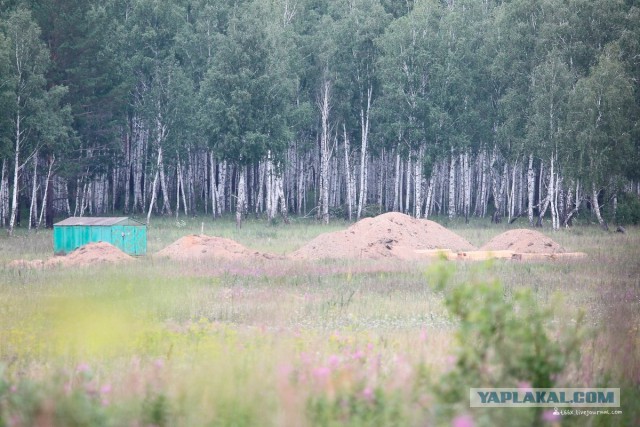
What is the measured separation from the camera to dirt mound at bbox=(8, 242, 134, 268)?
25.3 metres

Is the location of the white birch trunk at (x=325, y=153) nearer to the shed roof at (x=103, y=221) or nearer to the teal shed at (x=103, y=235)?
the shed roof at (x=103, y=221)

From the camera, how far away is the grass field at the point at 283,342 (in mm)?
7629

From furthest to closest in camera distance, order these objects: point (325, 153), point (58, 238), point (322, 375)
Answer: point (325, 153) < point (58, 238) < point (322, 375)

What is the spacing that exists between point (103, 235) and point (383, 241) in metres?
11.2

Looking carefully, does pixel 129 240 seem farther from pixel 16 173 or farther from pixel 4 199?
→ pixel 4 199

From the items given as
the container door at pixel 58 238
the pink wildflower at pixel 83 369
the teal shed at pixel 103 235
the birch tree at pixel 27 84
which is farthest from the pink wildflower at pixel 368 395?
the birch tree at pixel 27 84

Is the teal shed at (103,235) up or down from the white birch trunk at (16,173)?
down

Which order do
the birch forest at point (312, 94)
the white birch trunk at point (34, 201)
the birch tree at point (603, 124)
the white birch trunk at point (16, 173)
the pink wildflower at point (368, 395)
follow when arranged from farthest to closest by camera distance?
1. the birch forest at point (312, 94)
2. the birch tree at point (603, 124)
3. the white birch trunk at point (34, 201)
4. the white birch trunk at point (16, 173)
5. the pink wildflower at point (368, 395)

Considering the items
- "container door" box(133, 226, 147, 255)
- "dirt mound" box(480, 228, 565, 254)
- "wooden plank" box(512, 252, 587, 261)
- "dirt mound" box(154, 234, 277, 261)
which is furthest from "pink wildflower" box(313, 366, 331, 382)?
"dirt mound" box(480, 228, 565, 254)

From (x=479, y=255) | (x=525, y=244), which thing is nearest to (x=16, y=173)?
(x=479, y=255)

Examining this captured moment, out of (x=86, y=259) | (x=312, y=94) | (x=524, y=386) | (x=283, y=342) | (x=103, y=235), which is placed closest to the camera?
(x=524, y=386)

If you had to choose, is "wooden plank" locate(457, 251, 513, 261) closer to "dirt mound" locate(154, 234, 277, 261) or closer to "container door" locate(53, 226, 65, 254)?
"dirt mound" locate(154, 234, 277, 261)

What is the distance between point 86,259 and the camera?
2645 cm

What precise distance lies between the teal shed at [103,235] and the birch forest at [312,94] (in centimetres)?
1290
